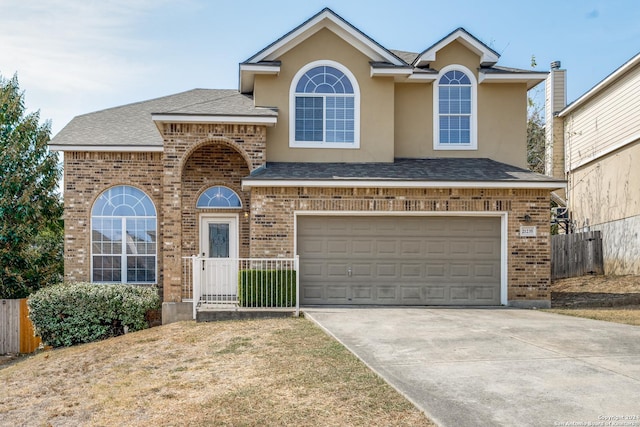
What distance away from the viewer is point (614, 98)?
845 inches

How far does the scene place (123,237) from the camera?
15.8 meters

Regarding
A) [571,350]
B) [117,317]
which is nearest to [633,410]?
[571,350]

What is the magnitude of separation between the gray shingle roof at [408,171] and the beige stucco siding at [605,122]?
23.4 ft

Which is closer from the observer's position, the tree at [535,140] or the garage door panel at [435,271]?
the garage door panel at [435,271]

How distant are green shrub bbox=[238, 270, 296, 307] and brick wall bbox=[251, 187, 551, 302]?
3.43ft

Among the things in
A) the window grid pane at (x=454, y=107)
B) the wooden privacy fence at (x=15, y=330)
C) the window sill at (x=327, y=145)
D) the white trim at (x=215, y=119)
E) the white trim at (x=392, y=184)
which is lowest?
the wooden privacy fence at (x=15, y=330)

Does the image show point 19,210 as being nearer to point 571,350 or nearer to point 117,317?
point 117,317

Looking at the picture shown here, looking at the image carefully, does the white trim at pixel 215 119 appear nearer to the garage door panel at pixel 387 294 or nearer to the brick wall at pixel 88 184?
the brick wall at pixel 88 184

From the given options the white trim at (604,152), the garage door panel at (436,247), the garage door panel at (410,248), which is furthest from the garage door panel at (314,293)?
the white trim at (604,152)

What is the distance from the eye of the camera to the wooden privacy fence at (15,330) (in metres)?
15.0

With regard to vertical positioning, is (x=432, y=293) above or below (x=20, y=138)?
below

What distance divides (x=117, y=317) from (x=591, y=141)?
62.0 feet

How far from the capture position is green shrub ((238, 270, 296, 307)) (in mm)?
13125

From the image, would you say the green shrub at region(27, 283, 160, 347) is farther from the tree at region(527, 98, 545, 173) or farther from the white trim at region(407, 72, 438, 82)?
the tree at region(527, 98, 545, 173)
